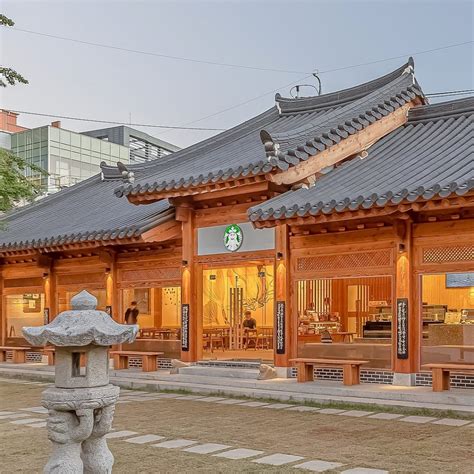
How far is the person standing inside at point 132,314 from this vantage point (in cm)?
1791

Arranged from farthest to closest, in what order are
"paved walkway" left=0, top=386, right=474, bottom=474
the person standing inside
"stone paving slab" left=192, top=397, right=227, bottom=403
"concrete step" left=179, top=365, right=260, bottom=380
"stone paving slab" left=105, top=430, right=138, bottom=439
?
1. the person standing inside
2. "concrete step" left=179, top=365, right=260, bottom=380
3. "stone paving slab" left=192, top=397, right=227, bottom=403
4. "stone paving slab" left=105, top=430, right=138, bottom=439
5. "paved walkway" left=0, top=386, right=474, bottom=474

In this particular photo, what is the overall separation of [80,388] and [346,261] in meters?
8.13

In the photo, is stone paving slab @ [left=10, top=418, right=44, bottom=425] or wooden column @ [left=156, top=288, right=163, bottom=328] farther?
wooden column @ [left=156, top=288, right=163, bottom=328]

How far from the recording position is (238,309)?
65.8ft

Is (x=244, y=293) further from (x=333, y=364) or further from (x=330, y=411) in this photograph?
(x=330, y=411)

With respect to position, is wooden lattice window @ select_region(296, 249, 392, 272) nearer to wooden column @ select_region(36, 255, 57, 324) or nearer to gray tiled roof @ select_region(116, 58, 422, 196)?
gray tiled roof @ select_region(116, 58, 422, 196)

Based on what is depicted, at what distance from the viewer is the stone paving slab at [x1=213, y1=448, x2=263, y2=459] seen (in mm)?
7734

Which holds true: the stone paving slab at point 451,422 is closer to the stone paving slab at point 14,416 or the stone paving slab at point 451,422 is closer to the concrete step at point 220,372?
the concrete step at point 220,372

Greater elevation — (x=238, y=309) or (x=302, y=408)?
(x=238, y=309)

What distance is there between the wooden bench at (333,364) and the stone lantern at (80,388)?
734 centimetres

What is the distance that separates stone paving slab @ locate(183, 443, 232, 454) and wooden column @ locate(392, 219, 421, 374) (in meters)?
4.98

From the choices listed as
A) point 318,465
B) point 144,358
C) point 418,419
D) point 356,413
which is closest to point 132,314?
point 144,358

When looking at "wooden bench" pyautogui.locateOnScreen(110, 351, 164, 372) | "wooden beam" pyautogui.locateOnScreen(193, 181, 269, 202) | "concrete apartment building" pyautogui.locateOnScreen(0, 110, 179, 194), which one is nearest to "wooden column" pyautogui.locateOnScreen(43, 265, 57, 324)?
"wooden bench" pyautogui.locateOnScreen(110, 351, 164, 372)

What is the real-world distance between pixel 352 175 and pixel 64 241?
24.3ft
